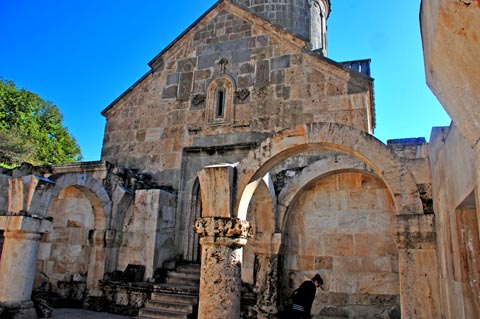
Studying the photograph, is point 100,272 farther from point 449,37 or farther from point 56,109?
point 56,109

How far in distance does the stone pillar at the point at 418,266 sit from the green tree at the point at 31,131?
24.3 metres

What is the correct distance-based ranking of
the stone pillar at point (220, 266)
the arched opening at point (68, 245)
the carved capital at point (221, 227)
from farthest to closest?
the arched opening at point (68, 245), the carved capital at point (221, 227), the stone pillar at point (220, 266)

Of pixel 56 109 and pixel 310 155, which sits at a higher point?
pixel 56 109

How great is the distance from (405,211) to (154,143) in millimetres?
6809

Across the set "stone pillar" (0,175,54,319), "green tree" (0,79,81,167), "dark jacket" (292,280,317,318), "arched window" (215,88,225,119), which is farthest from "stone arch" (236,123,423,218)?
"green tree" (0,79,81,167)

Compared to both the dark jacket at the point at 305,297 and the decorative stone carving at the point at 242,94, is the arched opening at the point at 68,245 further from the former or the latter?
the dark jacket at the point at 305,297

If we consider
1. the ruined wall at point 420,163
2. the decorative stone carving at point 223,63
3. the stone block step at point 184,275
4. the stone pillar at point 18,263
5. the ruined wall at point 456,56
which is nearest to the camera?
the ruined wall at point 456,56

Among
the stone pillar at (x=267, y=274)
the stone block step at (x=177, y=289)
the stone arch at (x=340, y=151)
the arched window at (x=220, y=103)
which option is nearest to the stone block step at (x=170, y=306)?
the stone block step at (x=177, y=289)

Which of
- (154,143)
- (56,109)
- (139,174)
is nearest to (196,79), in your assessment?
(154,143)

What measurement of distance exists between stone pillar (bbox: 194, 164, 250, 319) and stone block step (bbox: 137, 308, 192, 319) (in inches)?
94.8

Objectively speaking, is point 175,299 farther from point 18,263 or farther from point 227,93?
point 227,93

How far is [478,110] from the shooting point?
146 cm

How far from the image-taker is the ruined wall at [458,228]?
2704mm

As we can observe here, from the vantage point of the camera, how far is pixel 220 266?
4.72 metres
